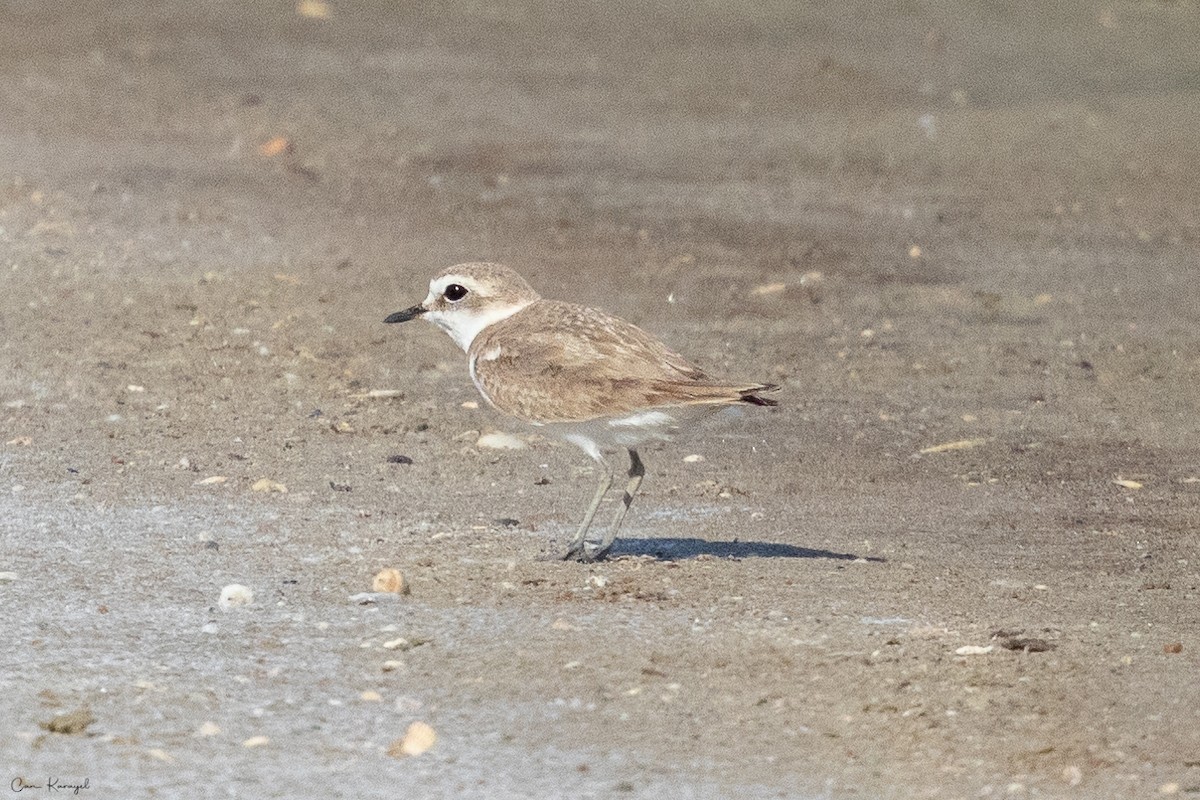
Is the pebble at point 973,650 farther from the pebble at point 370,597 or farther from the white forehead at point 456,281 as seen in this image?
the white forehead at point 456,281

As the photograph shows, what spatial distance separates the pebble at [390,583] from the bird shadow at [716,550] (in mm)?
819

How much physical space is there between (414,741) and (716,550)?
2.07 metres

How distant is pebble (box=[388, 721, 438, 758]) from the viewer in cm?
468

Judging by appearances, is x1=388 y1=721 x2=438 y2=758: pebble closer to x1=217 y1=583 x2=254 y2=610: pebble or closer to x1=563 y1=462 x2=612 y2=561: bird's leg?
x1=217 y1=583 x2=254 y2=610: pebble

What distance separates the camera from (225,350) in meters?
9.03

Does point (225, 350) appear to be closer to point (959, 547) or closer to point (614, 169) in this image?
point (959, 547)

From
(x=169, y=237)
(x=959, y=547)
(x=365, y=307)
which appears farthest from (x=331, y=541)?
(x=169, y=237)

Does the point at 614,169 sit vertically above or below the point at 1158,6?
below

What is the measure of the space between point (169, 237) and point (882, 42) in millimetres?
8083

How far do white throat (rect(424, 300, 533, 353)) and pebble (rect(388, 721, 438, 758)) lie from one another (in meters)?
2.29

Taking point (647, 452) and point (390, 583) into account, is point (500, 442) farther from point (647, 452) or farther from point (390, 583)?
point (390, 583)

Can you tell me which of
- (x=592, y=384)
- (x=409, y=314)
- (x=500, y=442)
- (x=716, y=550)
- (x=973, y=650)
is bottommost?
(x=500, y=442)

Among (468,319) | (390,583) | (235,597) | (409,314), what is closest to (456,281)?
(468,319)

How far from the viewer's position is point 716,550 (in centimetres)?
659
